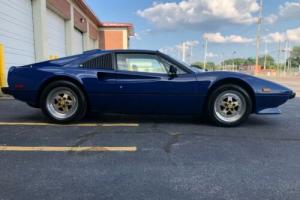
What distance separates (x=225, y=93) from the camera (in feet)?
17.0

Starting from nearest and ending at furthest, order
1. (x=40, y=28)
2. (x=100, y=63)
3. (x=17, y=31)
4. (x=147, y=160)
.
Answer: (x=147, y=160), (x=100, y=63), (x=17, y=31), (x=40, y=28)

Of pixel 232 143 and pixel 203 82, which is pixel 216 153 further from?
pixel 203 82

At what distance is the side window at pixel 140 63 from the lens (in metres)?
5.27

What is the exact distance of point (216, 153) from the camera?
3.78 metres

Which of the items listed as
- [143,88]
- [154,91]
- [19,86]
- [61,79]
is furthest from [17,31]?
[154,91]

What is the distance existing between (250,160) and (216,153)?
404 millimetres

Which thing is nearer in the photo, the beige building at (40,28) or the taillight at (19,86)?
the taillight at (19,86)

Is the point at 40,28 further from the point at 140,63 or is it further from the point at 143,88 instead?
the point at 143,88

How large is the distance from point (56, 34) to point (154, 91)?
12.4 meters

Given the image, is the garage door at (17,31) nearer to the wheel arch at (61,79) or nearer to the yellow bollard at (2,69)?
the yellow bollard at (2,69)

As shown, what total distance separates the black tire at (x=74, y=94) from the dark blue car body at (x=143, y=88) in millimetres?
83

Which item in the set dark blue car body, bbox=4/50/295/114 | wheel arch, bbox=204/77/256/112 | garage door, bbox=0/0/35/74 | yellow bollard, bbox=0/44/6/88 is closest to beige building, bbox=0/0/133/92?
garage door, bbox=0/0/35/74

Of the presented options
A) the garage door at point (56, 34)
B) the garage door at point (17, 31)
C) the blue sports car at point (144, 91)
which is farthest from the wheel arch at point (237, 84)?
the garage door at point (56, 34)

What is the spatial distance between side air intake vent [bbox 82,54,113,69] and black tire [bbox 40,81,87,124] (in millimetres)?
411
